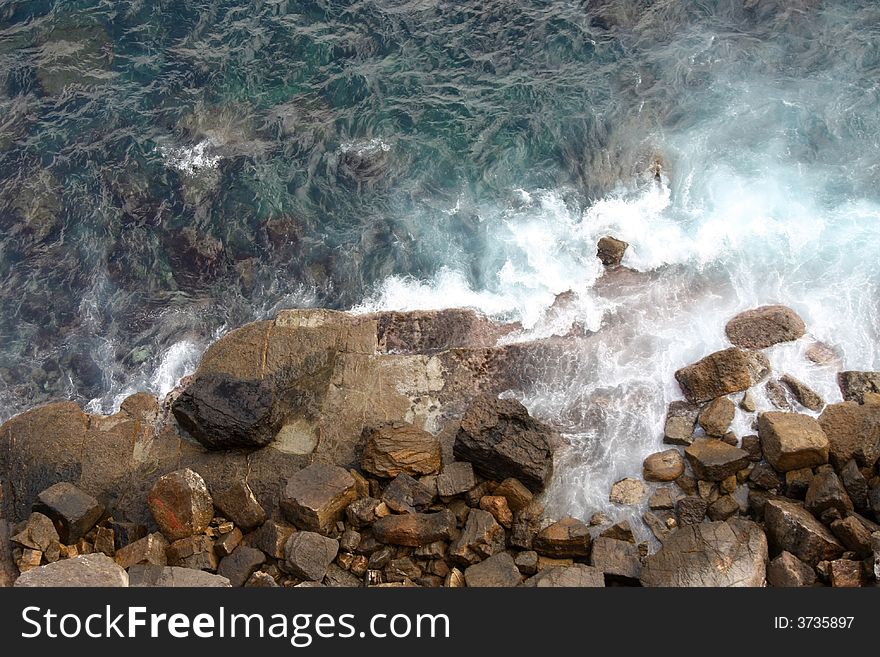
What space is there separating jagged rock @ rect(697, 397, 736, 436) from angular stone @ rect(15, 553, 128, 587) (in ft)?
40.1

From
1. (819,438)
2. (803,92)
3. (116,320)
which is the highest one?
(803,92)

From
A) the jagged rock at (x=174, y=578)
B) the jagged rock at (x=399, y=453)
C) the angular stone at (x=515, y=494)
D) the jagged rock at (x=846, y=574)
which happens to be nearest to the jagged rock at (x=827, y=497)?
the jagged rock at (x=846, y=574)

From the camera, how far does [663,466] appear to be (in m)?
16.5

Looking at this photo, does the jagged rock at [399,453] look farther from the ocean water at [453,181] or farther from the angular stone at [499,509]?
the ocean water at [453,181]

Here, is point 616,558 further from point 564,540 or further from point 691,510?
point 691,510

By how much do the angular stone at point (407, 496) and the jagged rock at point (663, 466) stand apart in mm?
4737

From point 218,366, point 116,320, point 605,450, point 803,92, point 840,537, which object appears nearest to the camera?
point 840,537

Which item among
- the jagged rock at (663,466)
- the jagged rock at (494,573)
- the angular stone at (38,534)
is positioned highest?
the jagged rock at (663,466)

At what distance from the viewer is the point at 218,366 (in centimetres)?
1891

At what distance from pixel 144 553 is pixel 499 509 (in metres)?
7.26

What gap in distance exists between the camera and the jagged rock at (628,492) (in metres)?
16.4

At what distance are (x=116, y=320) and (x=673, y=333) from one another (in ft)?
49.5
